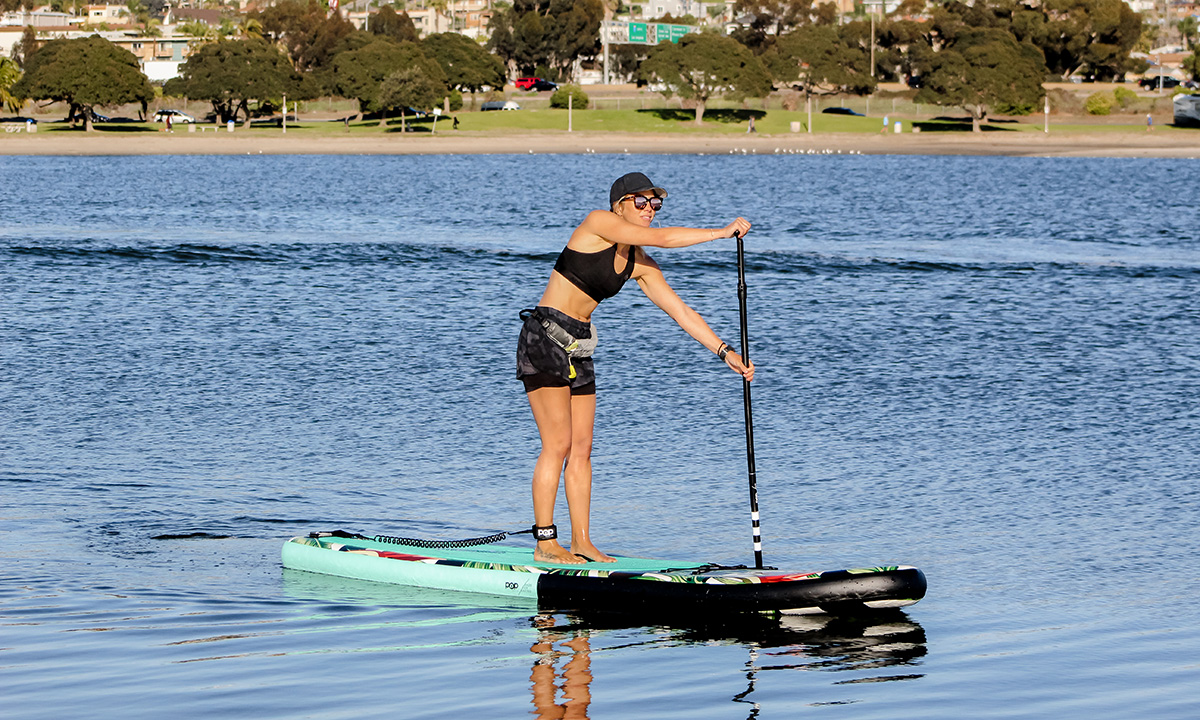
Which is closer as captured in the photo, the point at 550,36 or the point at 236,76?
the point at 236,76

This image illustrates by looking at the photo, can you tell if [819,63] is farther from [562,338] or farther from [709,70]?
[562,338]

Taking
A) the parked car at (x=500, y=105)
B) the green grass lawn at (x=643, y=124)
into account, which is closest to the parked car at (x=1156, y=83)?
the green grass lawn at (x=643, y=124)

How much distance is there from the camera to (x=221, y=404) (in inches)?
604

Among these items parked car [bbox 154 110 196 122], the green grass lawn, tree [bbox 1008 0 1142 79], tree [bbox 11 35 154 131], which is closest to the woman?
the green grass lawn

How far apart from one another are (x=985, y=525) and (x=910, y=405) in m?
5.22

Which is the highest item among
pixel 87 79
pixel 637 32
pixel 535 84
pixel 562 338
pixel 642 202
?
pixel 637 32

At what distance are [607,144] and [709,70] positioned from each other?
1686 cm

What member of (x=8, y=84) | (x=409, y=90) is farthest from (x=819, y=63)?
(x=8, y=84)

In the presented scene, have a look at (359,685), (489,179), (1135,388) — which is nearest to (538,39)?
(489,179)

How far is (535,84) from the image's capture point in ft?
479

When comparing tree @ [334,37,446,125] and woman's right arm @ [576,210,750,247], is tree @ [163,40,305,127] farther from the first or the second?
woman's right arm @ [576,210,750,247]

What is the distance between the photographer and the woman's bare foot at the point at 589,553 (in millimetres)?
8672

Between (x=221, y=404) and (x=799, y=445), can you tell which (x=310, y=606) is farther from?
(x=221, y=404)

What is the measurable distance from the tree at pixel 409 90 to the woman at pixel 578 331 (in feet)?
345
